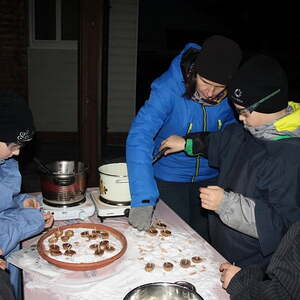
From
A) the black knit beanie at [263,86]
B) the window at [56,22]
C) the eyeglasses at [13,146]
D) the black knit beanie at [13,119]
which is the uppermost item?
the window at [56,22]

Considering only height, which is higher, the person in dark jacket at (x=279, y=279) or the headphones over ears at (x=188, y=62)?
the headphones over ears at (x=188, y=62)

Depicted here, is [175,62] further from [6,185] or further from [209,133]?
[6,185]

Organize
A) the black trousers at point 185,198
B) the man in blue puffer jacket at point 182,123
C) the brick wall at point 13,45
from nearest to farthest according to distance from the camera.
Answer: the man in blue puffer jacket at point 182,123
the black trousers at point 185,198
the brick wall at point 13,45

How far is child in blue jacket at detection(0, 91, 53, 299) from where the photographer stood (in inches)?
66.0

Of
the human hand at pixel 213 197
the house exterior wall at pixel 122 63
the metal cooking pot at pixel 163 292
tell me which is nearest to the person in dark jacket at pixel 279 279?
the metal cooking pot at pixel 163 292

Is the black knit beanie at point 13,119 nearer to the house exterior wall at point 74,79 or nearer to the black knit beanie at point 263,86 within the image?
the black knit beanie at point 263,86

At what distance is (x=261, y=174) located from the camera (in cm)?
165

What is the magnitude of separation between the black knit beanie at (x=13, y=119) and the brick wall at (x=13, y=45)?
17.8 ft

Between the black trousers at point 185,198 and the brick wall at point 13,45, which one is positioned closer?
the black trousers at point 185,198

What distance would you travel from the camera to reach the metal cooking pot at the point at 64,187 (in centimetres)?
194

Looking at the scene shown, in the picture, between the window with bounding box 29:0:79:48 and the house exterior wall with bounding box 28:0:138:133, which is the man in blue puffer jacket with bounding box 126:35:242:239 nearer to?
the house exterior wall with bounding box 28:0:138:133

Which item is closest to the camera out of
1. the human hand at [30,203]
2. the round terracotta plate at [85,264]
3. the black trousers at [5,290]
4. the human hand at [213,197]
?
the black trousers at [5,290]

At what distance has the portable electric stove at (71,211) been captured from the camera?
76.7 inches

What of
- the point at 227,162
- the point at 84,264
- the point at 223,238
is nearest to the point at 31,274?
the point at 84,264
